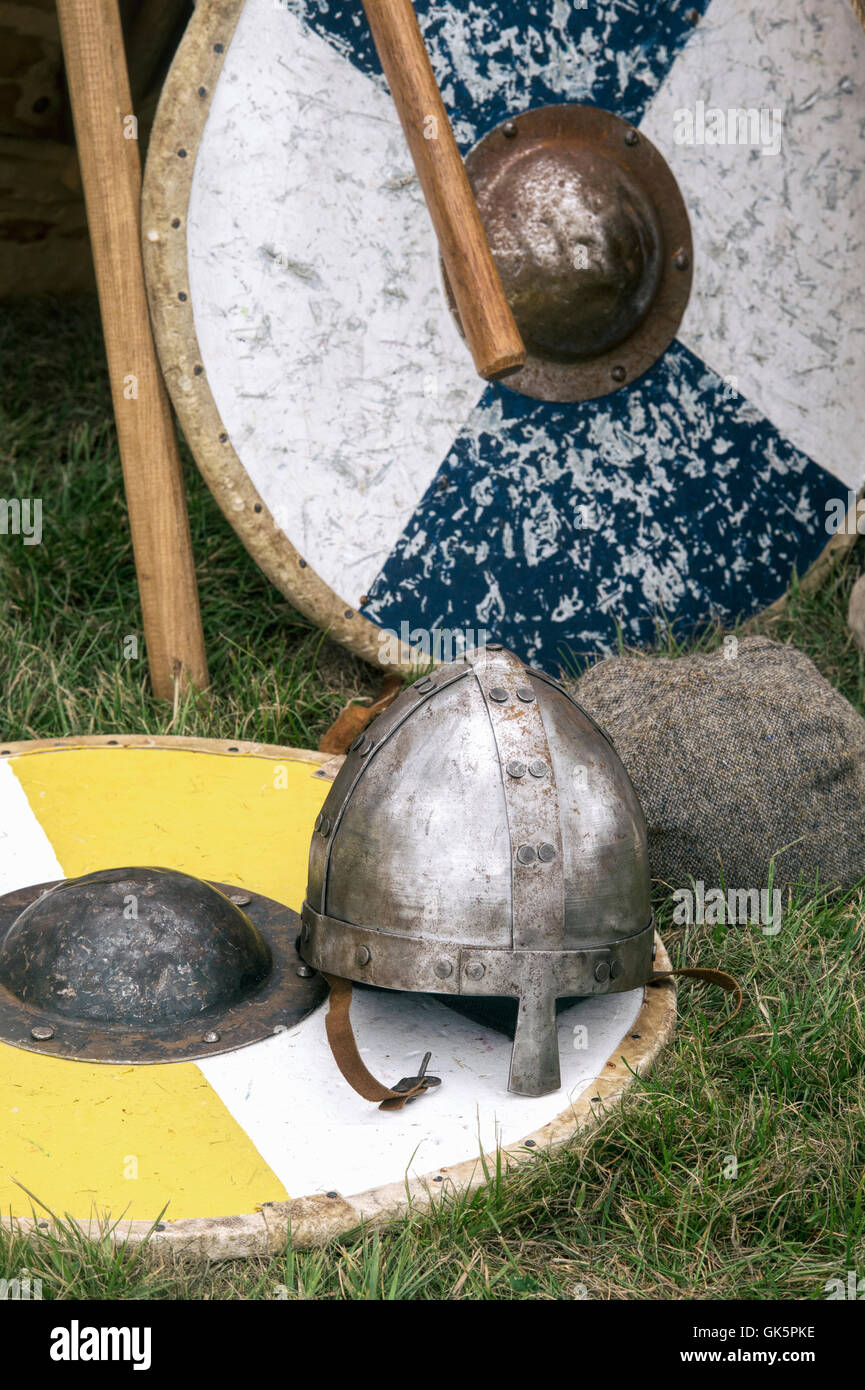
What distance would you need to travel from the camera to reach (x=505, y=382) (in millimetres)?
2766

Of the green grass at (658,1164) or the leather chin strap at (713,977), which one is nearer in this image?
the green grass at (658,1164)

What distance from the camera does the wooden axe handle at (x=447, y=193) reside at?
2018 mm

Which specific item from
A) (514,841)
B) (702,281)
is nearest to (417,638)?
(702,281)

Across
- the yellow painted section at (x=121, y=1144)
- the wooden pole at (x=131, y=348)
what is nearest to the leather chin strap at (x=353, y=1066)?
the yellow painted section at (x=121, y=1144)

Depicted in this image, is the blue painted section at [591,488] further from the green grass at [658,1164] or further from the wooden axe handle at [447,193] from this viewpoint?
the wooden axe handle at [447,193]

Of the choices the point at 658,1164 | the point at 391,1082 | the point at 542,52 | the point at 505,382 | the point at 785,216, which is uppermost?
the point at 542,52

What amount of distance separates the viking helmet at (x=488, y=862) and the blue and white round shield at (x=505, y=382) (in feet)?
3.41

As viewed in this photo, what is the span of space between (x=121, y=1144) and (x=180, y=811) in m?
0.79

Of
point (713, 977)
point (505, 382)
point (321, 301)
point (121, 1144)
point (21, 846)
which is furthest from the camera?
point (505, 382)

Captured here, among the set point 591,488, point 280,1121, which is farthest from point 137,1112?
point 591,488

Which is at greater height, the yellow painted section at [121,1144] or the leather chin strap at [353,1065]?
the leather chin strap at [353,1065]

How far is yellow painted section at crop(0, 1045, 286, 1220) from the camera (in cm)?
143

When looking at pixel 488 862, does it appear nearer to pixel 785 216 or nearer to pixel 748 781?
pixel 748 781
